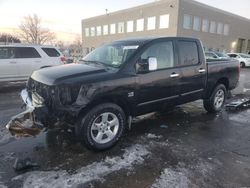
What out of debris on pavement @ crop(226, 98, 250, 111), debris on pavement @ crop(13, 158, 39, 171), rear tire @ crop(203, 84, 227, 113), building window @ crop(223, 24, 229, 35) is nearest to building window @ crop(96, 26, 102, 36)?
building window @ crop(223, 24, 229, 35)

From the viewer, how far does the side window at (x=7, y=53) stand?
9.37 meters

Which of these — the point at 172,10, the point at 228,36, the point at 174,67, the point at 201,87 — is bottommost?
the point at 201,87

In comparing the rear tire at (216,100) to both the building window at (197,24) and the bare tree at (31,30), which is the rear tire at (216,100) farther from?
the bare tree at (31,30)

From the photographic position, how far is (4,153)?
3875 millimetres

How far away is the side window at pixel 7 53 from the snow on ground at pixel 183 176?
848cm

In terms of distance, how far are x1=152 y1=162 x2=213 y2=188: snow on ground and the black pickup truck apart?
3.92ft

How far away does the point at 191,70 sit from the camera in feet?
17.1

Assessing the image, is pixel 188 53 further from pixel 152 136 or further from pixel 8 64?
pixel 8 64

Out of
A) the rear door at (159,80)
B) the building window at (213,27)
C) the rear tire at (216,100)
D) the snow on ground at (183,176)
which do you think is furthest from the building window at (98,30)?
the snow on ground at (183,176)

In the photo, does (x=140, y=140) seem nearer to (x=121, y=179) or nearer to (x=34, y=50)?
(x=121, y=179)

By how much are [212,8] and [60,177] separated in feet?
131

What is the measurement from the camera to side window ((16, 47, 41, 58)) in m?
9.68

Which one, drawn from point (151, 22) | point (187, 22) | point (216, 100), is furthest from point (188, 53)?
point (151, 22)

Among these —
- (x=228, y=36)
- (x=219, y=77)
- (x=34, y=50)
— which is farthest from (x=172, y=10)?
(x=219, y=77)
